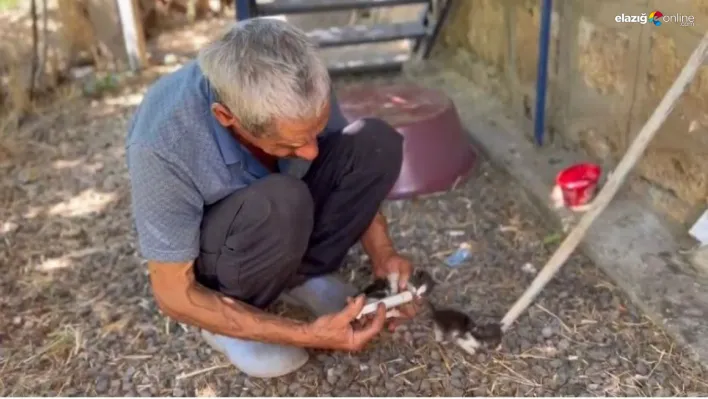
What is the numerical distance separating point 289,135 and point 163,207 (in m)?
0.31

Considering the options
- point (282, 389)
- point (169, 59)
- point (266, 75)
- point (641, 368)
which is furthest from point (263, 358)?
point (169, 59)

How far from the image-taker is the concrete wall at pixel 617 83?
235 cm

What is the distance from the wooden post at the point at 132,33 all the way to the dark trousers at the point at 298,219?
8.48 feet

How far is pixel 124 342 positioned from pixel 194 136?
0.84 m

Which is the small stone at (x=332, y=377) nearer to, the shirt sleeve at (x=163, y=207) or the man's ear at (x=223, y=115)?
the shirt sleeve at (x=163, y=207)

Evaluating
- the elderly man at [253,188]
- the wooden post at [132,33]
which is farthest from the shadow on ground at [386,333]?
the wooden post at [132,33]

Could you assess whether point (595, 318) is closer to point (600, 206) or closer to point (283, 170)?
point (600, 206)

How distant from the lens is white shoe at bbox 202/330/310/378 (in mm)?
2053

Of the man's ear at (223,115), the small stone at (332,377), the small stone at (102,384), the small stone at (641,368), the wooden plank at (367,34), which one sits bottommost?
the small stone at (102,384)

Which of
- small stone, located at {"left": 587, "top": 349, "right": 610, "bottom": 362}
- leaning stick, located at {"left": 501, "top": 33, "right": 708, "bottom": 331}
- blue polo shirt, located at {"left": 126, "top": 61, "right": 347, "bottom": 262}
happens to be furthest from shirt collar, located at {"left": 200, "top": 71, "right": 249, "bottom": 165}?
small stone, located at {"left": 587, "top": 349, "right": 610, "bottom": 362}

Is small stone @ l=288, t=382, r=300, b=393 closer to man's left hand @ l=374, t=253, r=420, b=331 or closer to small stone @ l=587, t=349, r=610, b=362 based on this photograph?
man's left hand @ l=374, t=253, r=420, b=331

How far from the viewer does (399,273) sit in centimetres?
215

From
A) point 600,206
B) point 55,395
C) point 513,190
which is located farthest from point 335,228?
point 513,190

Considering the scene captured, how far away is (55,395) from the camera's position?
2.12 m
